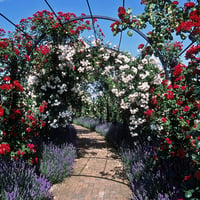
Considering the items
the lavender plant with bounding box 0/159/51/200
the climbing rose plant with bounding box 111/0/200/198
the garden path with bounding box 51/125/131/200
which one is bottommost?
the garden path with bounding box 51/125/131/200

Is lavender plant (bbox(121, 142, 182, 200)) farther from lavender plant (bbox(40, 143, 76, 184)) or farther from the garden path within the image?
lavender plant (bbox(40, 143, 76, 184))

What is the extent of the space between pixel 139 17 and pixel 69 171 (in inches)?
154

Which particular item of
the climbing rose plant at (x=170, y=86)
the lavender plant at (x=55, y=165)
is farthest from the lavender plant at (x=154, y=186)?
the lavender plant at (x=55, y=165)

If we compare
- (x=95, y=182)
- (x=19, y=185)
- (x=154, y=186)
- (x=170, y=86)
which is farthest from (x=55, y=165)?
(x=170, y=86)

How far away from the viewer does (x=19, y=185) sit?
3996 millimetres

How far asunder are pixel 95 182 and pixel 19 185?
81.9 inches

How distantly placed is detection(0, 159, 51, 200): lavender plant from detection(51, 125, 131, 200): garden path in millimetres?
603

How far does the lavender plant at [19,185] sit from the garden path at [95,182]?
0.60m

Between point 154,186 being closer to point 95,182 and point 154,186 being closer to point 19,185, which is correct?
point 95,182

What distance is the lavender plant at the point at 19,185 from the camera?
3.75 metres

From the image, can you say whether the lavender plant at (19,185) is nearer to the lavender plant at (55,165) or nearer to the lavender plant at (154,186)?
the lavender plant at (55,165)

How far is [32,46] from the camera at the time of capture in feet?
18.8

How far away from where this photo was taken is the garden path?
480 cm

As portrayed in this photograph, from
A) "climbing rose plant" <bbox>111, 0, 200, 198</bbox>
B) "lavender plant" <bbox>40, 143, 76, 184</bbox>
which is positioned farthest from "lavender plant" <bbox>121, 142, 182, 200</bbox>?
"lavender plant" <bbox>40, 143, 76, 184</bbox>
